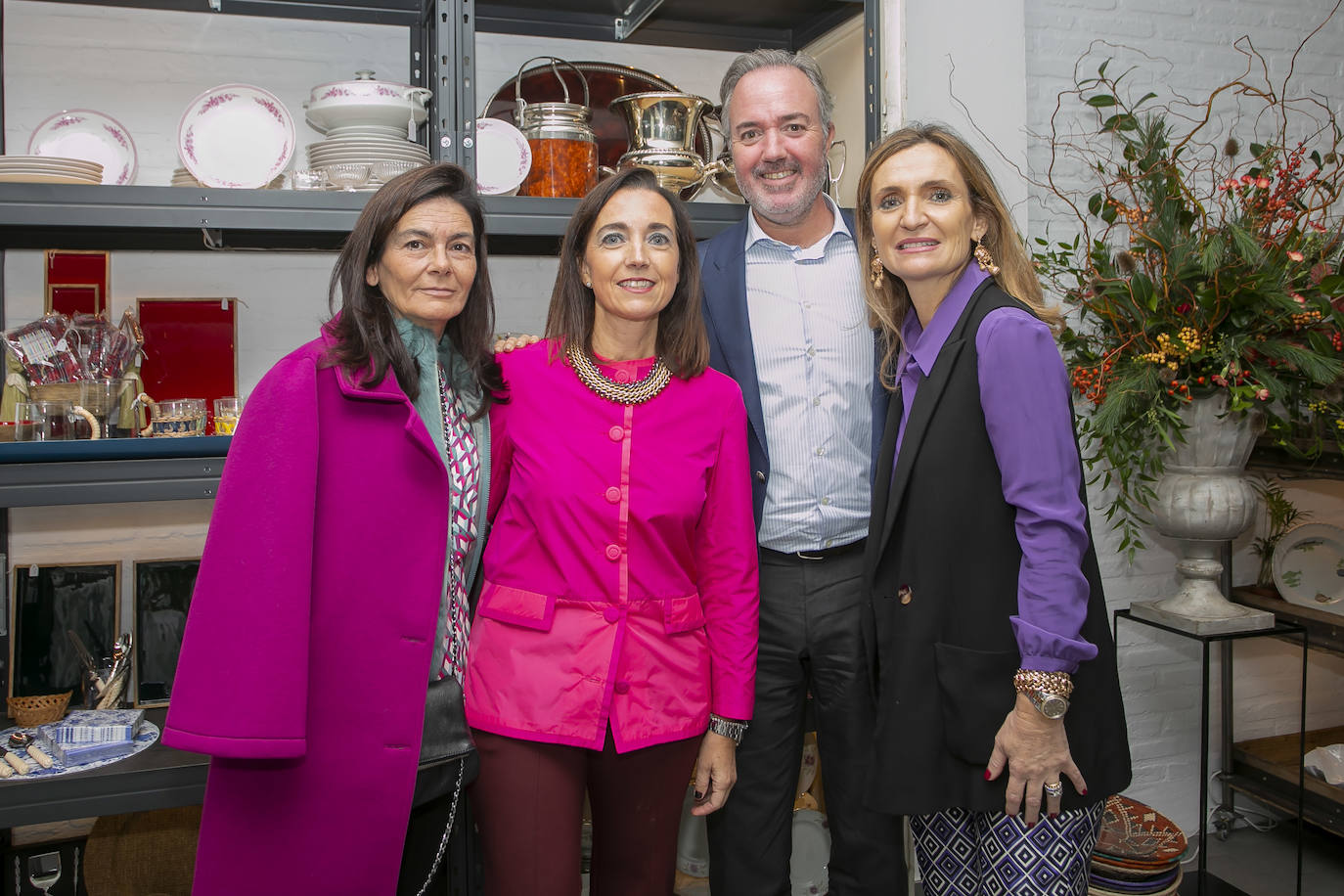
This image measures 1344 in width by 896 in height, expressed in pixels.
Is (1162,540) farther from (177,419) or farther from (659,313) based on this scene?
(177,419)

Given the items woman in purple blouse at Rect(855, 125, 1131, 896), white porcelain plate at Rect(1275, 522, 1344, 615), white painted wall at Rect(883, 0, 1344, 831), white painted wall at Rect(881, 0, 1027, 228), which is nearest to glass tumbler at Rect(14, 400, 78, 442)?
woman in purple blouse at Rect(855, 125, 1131, 896)

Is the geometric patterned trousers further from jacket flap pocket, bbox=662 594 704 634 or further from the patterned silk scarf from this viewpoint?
the patterned silk scarf

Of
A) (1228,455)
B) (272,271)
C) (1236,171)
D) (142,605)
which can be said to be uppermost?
(1236,171)

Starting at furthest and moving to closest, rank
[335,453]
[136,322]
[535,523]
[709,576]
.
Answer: [136,322], [709,576], [535,523], [335,453]

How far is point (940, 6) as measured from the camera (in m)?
2.82

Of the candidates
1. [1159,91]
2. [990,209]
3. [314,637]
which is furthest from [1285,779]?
[314,637]

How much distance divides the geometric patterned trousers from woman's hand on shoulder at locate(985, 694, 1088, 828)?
0.03 metres

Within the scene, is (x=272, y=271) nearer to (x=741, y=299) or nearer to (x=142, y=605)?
(x=142, y=605)

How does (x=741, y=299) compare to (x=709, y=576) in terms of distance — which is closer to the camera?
(x=709, y=576)

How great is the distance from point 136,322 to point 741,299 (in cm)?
147

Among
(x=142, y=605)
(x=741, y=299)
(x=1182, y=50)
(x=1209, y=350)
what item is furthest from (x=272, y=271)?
(x=1182, y=50)

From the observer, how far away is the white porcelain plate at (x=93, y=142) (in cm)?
221

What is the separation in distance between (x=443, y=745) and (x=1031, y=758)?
91 cm

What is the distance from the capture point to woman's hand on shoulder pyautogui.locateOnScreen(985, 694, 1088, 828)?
1.53m
